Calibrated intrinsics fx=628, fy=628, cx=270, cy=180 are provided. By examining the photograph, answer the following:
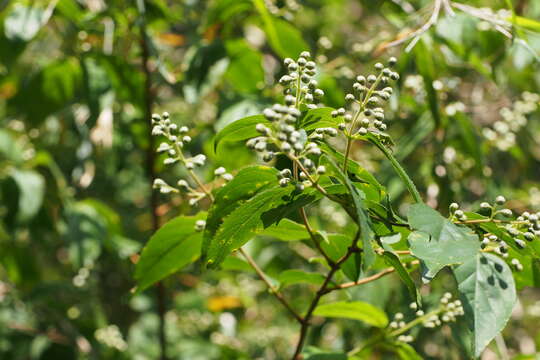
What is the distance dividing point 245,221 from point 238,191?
6cm

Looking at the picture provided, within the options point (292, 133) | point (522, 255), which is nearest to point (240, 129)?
point (292, 133)

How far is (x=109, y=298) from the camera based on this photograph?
386 cm

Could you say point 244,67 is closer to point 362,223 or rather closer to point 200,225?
point 200,225

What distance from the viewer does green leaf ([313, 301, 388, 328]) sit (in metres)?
1.61

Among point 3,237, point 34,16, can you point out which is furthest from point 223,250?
point 3,237

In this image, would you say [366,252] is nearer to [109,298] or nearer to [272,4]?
[272,4]

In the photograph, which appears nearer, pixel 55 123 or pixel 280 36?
pixel 280 36

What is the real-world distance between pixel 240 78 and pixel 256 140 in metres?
1.36

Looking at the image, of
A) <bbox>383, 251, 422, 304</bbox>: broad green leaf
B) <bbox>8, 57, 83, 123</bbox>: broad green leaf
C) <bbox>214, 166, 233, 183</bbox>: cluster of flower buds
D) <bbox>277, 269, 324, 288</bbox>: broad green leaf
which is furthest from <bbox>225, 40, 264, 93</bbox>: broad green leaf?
<bbox>383, 251, 422, 304</bbox>: broad green leaf

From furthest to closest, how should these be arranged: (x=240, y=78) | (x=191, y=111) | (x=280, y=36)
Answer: (x=191, y=111), (x=240, y=78), (x=280, y=36)

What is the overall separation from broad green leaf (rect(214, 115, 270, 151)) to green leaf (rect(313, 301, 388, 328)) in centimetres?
62

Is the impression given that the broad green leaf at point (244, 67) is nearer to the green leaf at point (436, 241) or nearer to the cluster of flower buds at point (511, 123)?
the cluster of flower buds at point (511, 123)

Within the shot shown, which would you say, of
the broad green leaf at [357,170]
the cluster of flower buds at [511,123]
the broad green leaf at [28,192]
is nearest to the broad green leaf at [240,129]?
the broad green leaf at [357,170]

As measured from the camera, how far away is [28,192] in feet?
7.95
